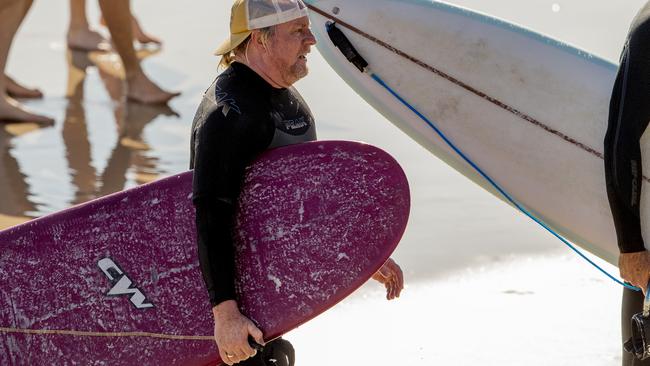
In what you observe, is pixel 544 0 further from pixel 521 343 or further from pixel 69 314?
pixel 69 314

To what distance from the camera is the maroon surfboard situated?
3104 mm

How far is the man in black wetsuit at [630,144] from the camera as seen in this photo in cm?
301

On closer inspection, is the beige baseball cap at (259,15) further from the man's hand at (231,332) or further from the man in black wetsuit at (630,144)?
the man in black wetsuit at (630,144)

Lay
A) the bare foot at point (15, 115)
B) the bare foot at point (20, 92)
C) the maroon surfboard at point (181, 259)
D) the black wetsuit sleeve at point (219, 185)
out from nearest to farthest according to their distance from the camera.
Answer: the black wetsuit sleeve at point (219, 185) → the maroon surfboard at point (181, 259) → the bare foot at point (15, 115) → the bare foot at point (20, 92)

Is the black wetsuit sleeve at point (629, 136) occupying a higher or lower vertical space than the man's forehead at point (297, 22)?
lower

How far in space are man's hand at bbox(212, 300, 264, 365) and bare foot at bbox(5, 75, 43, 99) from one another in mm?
5394

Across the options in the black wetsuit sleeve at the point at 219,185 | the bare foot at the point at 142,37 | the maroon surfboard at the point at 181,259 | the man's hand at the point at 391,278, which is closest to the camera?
the black wetsuit sleeve at the point at 219,185

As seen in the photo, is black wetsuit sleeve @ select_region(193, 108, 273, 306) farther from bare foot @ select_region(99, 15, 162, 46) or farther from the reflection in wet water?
bare foot @ select_region(99, 15, 162, 46)

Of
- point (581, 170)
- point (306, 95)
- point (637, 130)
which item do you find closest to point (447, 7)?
point (581, 170)

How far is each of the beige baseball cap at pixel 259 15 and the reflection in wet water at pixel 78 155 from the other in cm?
276

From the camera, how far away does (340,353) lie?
4379 millimetres

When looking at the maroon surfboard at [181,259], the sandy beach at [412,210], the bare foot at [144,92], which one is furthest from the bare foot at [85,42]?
the maroon surfboard at [181,259]

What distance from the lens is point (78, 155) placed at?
6.73 meters

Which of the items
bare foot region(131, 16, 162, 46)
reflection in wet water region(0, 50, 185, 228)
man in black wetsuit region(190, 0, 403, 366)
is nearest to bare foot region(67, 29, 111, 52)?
bare foot region(131, 16, 162, 46)
